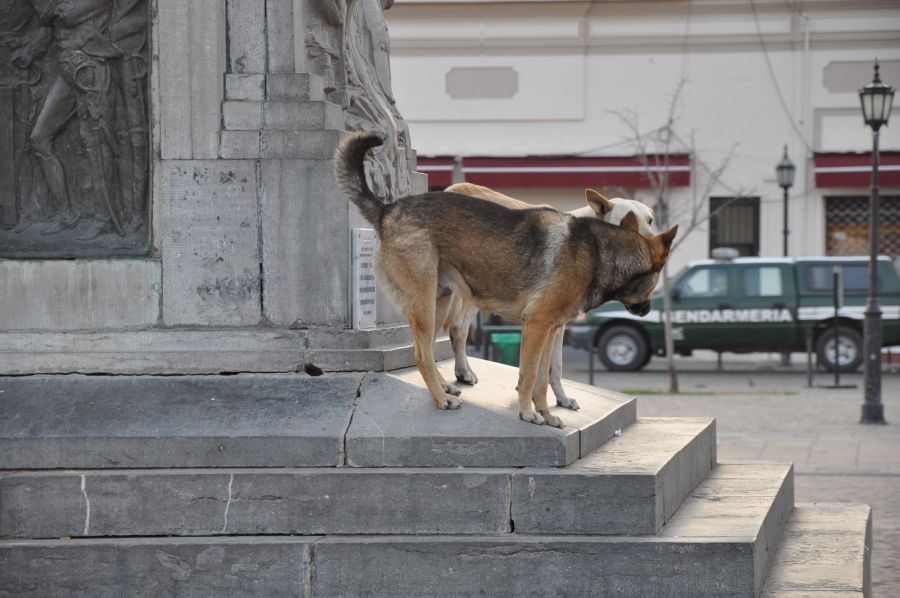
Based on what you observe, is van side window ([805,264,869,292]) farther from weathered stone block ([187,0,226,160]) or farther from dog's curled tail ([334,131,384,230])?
dog's curled tail ([334,131,384,230])

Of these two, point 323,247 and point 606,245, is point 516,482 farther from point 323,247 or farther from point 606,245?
point 323,247

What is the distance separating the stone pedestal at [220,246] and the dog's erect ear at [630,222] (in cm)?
135

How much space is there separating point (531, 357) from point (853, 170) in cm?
2623

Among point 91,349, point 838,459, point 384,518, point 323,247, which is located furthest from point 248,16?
point 838,459

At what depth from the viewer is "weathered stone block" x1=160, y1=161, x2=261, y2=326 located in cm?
769

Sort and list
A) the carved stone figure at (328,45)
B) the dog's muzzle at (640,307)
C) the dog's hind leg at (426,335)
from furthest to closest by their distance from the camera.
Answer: the carved stone figure at (328,45), the dog's muzzle at (640,307), the dog's hind leg at (426,335)

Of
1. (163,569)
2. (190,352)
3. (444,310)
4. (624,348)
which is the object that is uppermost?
(444,310)

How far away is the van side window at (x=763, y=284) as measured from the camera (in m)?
25.8

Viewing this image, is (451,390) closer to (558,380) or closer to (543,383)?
(543,383)

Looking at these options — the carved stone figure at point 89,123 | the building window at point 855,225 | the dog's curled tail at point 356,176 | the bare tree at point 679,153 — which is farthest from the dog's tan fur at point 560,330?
the building window at point 855,225

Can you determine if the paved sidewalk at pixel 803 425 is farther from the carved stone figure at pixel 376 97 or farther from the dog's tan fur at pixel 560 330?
the carved stone figure at pixel 376 97

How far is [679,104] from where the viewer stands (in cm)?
3259

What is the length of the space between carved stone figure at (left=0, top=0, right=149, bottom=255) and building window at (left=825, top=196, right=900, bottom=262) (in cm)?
2655

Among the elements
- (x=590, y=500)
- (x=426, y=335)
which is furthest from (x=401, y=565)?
(x=426, y=335)
